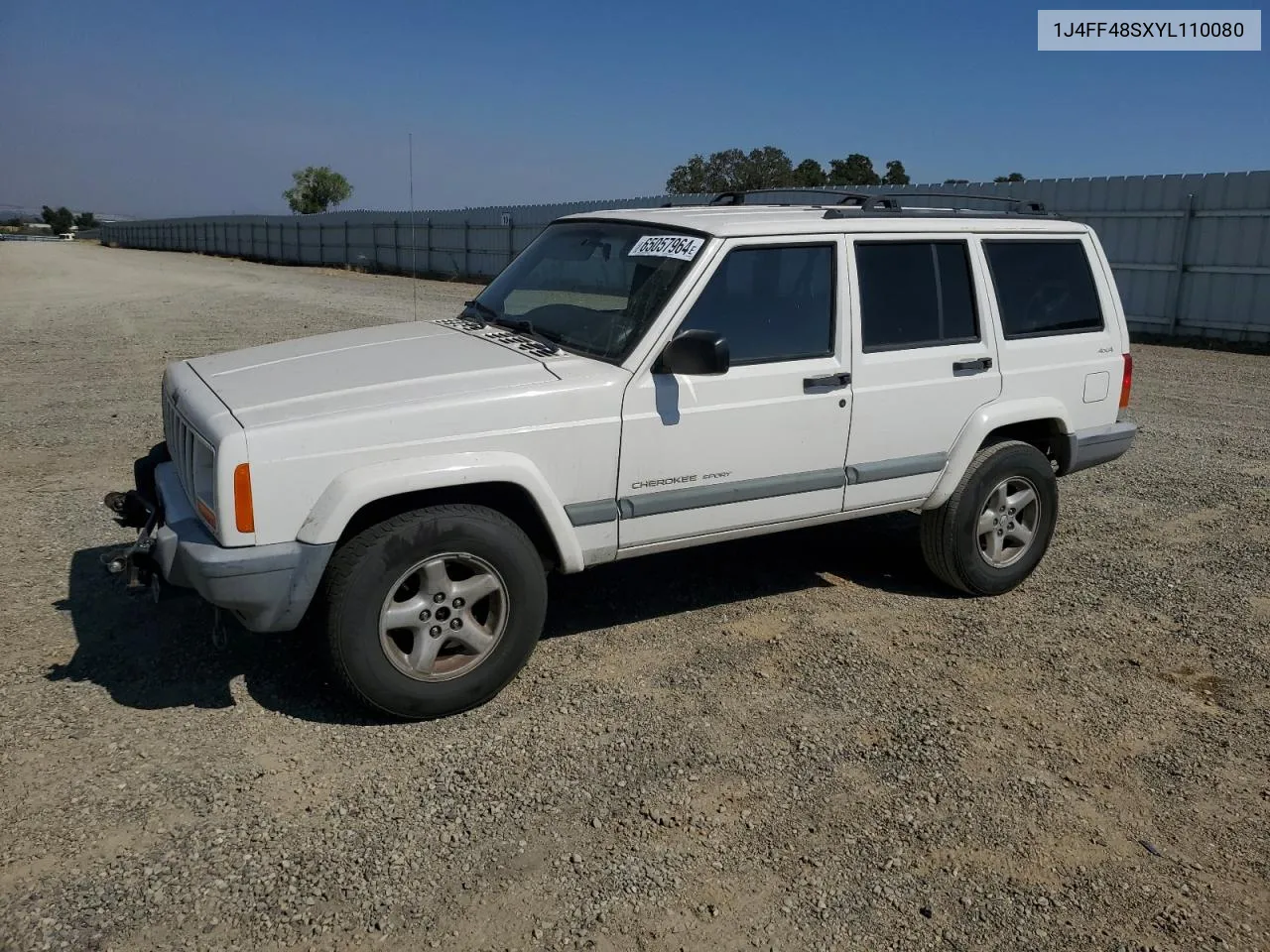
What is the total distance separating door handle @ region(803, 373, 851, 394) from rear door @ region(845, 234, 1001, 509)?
0.06 m

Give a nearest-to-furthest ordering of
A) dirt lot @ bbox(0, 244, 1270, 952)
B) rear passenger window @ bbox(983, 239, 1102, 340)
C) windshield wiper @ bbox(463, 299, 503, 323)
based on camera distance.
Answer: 1. dirt lot @ bbox(0, 244, 1270, 952)
2. windshield wiper @ bbox(463, 299, 503, 323)
3. rear passenger window @ bbox(983, 239, 1102, 340)

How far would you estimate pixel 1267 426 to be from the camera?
9.87 m

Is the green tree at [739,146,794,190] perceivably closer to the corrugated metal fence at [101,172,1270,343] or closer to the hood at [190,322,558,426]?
the corrugated metal fence at [101,172,1270,343]

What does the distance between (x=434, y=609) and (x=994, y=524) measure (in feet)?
9.86

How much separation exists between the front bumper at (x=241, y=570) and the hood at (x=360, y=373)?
450 mm

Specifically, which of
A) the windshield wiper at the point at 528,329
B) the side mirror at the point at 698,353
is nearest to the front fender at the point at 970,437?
the side mirror at the point at 698,353

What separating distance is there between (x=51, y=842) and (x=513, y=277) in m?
3.11

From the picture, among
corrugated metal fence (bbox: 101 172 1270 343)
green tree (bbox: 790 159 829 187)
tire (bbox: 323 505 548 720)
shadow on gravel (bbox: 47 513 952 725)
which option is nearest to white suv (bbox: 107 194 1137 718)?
tire (bbox: 323 505 548 720)

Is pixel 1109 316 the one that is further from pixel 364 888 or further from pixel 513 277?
pixel 364 888

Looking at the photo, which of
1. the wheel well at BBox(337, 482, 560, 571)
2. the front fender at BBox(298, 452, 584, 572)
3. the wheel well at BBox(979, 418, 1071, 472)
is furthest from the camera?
the wheel well at BBox(979, 418, 1071, 472)

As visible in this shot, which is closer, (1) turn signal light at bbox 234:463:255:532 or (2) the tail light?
(1) turn signal light at bbox 234:463:255:532

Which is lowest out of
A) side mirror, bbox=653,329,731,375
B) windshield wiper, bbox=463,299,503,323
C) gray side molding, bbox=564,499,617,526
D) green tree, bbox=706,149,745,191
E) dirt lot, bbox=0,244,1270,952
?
dirt lot, bbox=0,244,1270,952

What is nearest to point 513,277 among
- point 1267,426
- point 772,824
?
point 772,824

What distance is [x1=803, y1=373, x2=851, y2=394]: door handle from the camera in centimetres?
453
